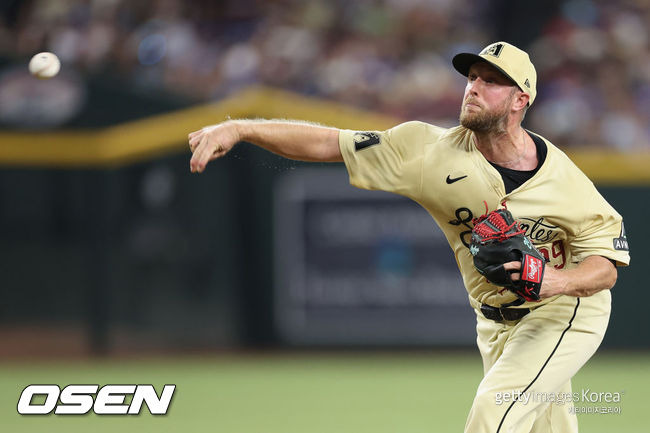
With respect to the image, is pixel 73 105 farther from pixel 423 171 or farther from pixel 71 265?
pixel 423 171

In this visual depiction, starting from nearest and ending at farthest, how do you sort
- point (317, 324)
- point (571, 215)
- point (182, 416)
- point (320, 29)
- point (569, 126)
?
point (571, 215) → point (182, 416) → point (317, 324) → point (569, 126) → point (320, 29)

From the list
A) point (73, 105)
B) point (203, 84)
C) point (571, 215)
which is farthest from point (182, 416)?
point (203, 84)

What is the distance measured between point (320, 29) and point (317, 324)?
4927 millimetres

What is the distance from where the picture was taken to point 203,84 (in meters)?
12.9

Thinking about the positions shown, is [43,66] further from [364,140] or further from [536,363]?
[536,363]

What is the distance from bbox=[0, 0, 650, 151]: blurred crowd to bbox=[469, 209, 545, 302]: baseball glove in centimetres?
795

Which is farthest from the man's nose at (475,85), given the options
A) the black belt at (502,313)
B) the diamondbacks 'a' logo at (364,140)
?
the black belt at (502,313)

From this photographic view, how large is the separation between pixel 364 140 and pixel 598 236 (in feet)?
3.76

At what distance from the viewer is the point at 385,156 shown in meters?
4.57

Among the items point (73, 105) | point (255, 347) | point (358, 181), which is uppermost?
point (73, 105)

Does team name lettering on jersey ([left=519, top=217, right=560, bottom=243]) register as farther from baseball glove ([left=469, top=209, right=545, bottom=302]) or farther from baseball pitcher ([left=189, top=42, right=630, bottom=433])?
baseball glove ([left=469, top=209, right=545, bottom=302])

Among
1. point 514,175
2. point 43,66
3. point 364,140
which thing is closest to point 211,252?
point 43,66

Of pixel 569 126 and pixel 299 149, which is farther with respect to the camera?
pixel 569 126

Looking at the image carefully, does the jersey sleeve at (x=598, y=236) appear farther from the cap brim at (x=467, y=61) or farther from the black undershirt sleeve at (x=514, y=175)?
the cap brim at (x=467, y=61)
